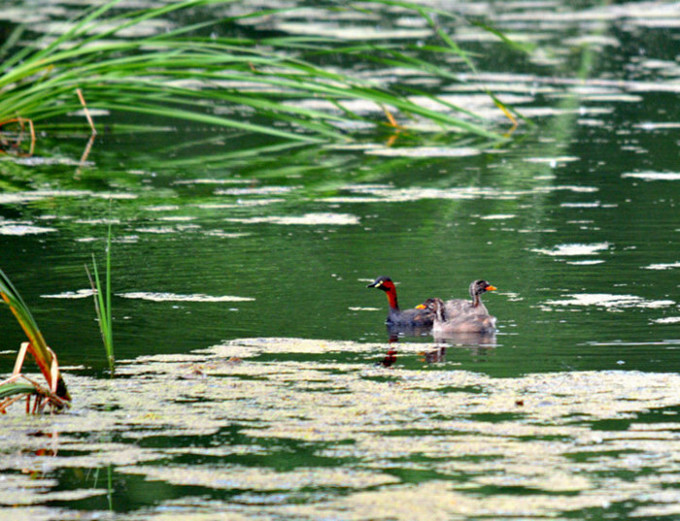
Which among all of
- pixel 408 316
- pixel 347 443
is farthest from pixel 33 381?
pixel 408 316

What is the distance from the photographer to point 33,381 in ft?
18.6

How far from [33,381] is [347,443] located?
1364 millimetres

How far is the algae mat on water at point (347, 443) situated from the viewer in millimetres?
4582

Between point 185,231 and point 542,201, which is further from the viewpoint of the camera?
point 542,201

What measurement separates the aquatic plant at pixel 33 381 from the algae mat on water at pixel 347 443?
0.26 ft

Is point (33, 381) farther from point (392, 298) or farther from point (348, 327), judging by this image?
point (392, 298)

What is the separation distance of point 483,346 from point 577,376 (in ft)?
3.00

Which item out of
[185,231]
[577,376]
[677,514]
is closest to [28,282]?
[185,231]

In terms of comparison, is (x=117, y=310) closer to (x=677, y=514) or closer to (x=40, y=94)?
(x=677, y=514)

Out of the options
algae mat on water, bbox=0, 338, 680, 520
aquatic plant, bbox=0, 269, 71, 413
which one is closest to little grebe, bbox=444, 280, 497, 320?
algae mat on water, bbox=0, 338, 680, 520

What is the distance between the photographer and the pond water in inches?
189

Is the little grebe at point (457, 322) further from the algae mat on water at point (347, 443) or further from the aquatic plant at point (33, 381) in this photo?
the aquatic plant at point (33, 381)

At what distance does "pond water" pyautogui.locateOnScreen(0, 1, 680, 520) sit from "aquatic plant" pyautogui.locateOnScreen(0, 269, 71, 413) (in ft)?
0.32

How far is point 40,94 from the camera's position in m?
12.7
